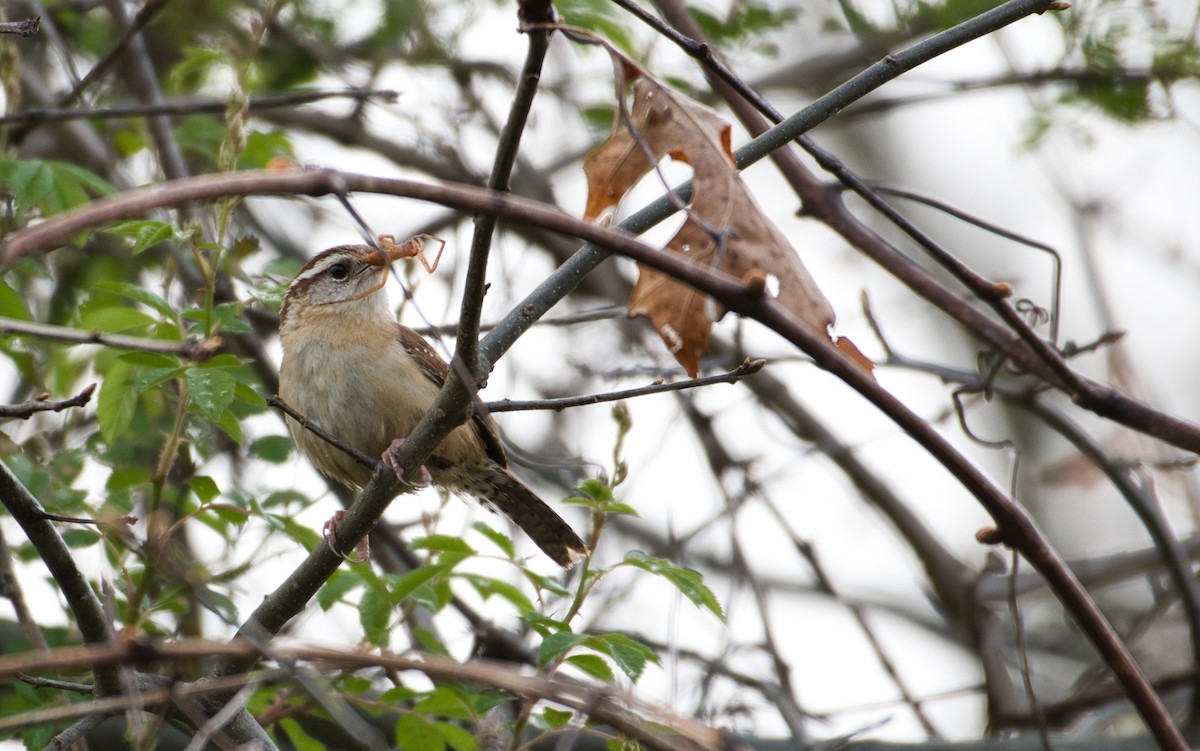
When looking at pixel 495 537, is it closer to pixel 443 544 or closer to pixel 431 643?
pixel 443 544

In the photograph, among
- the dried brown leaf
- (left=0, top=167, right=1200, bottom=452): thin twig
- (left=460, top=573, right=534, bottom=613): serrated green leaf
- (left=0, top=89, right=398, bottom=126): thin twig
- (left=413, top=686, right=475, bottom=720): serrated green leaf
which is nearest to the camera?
(left=0, top=167, right=1200, bottom=452): thin twig

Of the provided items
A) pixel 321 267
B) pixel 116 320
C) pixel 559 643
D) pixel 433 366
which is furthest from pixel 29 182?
pixel 559 643

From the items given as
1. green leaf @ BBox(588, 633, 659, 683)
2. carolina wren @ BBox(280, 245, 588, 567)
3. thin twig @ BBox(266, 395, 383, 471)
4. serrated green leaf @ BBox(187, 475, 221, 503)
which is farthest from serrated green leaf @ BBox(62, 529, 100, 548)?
green leaf @ BBox(588, 633, 659, 683)

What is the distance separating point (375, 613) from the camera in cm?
374

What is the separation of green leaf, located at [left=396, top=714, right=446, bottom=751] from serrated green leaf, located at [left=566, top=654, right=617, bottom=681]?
55 centimetres

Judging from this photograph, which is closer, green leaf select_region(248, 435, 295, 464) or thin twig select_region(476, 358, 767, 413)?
thin twig select_region(476, 358, 767, 413)

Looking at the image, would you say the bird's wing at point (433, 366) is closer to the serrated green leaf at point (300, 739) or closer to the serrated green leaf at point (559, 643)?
the serrated green leaf at point (300, 739)

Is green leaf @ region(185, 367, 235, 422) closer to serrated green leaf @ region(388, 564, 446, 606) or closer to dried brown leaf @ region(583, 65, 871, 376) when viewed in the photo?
serrated green leaf @ region(388, 564, 446, 606)

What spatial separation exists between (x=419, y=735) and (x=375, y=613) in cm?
40

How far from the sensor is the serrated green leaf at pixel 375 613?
12.2 ft

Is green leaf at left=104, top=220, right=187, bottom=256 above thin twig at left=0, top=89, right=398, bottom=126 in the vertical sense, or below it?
below

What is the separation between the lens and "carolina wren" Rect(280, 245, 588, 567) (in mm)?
4609

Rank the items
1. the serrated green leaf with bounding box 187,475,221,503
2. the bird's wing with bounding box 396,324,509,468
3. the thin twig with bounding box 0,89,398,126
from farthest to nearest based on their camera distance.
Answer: the bird's wing with bounding box 396,324,509,468
the thin twig with bounding box 0,89,398,126
the serrated green leaf with bounding box 187,475,221,503

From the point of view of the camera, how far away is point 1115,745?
15.0 feet
